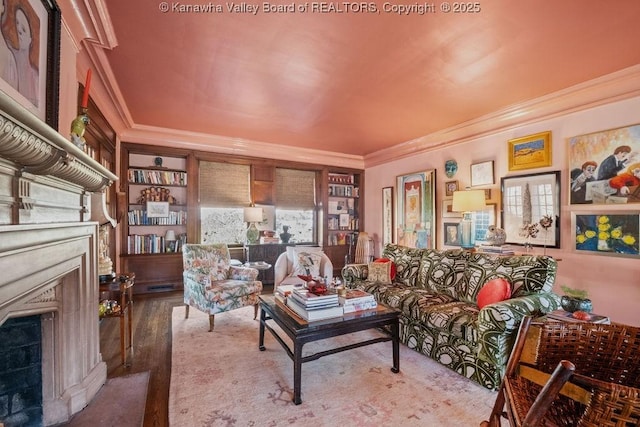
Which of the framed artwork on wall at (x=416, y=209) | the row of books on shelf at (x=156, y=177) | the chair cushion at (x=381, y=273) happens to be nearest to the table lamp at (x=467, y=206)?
the framed artwork on wall at (x=416, y=209)

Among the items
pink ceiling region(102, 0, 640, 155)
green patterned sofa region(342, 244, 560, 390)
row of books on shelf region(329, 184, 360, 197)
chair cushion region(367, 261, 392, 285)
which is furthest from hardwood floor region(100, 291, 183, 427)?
row of books on shelf region(329, 184, 360, 197)

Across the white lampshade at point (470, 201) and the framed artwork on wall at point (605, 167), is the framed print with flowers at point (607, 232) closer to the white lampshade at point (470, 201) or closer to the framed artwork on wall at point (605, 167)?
the framed artwork on wall at point (605, 167)

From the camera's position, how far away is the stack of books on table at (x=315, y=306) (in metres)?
2.03

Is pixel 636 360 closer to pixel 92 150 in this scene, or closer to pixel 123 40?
pixel 123 40

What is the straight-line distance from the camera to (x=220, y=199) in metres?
4.98

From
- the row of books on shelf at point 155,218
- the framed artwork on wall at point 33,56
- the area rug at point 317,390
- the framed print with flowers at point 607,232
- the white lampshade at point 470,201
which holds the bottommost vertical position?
the area rug at point 317,390

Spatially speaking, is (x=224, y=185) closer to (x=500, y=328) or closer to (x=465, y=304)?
(x=465, y=304)

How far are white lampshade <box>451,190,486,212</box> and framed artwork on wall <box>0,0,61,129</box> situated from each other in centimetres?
382

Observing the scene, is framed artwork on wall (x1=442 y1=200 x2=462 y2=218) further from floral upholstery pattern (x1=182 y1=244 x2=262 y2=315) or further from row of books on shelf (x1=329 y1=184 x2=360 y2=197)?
floral upholstery pattern (x1=182 y1=244 x2=262 y2=315)

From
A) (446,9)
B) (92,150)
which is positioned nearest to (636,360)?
(446,9)

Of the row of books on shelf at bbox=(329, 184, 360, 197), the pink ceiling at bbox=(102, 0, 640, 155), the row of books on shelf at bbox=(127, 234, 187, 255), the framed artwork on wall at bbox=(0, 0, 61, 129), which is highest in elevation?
the pink ceiling at bbox=(102, 0, 640, 155)

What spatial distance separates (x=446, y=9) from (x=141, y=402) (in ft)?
10.5

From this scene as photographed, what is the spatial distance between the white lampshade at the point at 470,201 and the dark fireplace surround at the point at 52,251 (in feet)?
12.0

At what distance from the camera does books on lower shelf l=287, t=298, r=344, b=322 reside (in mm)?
2017
